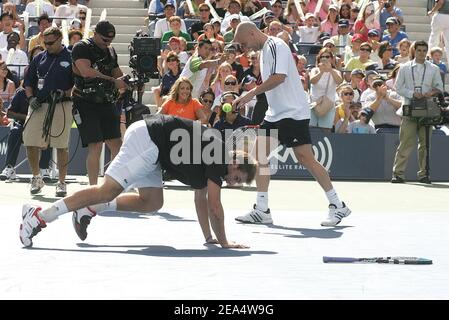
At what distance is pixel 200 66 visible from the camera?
19781 mm

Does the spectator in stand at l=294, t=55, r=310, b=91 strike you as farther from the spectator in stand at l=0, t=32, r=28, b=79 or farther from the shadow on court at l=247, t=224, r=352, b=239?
the shadow on court at l=247, t=224, r=352, b=239

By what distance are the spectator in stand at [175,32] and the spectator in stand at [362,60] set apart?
2938mm

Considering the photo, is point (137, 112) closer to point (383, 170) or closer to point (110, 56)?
point (110, 56)

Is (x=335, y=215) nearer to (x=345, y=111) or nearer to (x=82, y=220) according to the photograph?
(x=82, y=220)

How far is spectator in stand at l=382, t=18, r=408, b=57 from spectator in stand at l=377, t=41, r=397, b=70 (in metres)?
0.91

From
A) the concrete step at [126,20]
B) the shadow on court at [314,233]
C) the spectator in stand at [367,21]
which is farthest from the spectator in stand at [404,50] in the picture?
the shadow on court at [314,233]

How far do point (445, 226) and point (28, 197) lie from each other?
211 inches

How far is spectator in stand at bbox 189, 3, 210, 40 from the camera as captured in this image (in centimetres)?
2320

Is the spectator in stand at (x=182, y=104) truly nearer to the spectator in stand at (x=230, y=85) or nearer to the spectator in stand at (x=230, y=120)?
the spectator in stand at (x=230, y=120)

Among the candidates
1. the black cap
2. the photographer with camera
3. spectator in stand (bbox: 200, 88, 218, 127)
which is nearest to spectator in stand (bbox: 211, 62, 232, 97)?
spectator in stand (bbox: 200, 88, 218, 127)

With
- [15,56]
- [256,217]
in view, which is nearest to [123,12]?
[15,56]

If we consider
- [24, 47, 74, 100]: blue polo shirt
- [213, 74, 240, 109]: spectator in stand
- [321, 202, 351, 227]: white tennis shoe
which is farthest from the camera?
[213, 74, 240, 109]: spectator in stand

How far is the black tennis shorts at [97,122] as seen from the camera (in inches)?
539

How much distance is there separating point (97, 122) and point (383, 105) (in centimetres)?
774
